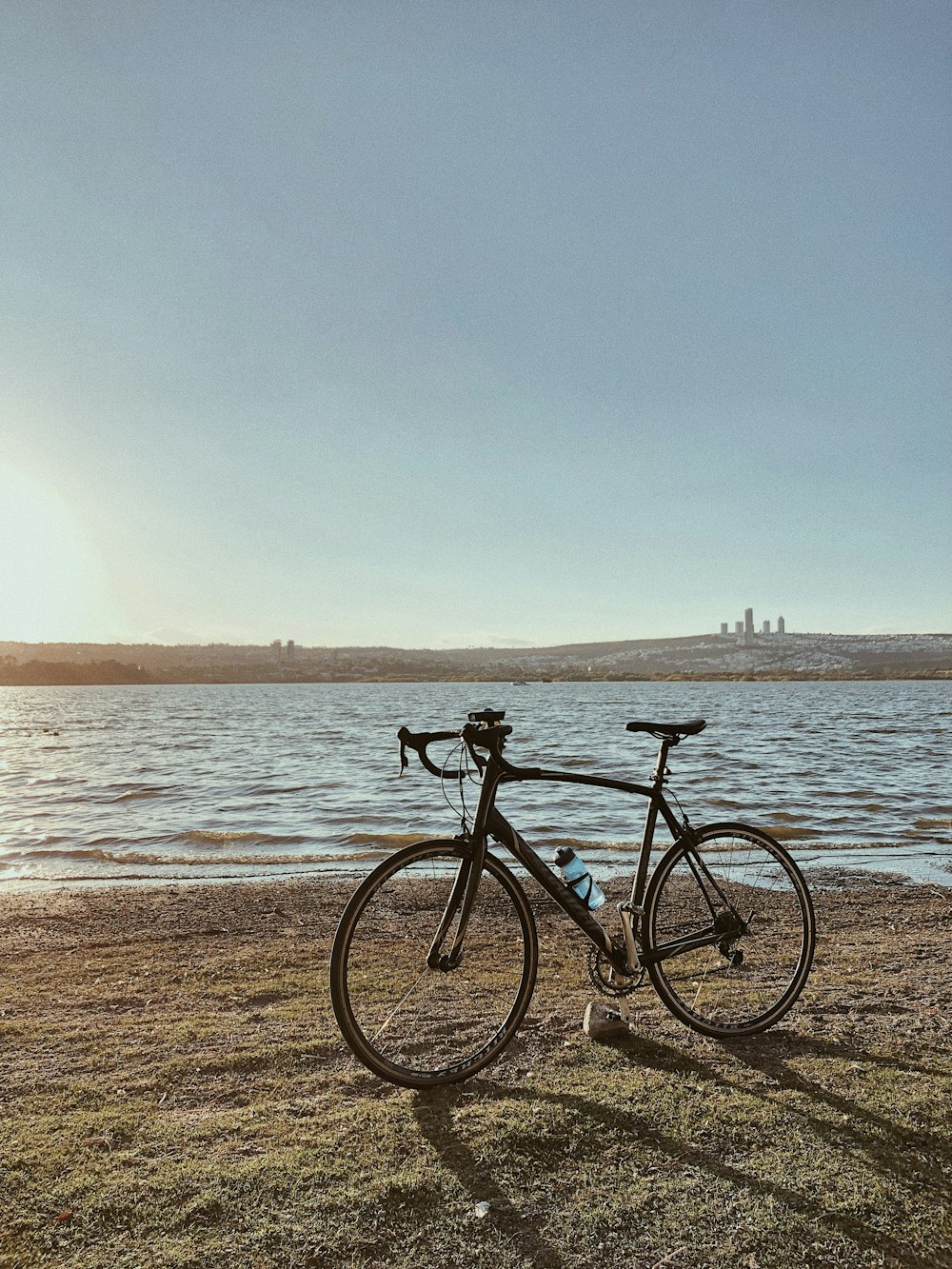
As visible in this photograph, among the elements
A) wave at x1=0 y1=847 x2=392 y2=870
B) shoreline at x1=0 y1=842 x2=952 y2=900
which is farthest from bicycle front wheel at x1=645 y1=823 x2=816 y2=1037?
wave at x1=0 y1=847 x2=392 y2=870

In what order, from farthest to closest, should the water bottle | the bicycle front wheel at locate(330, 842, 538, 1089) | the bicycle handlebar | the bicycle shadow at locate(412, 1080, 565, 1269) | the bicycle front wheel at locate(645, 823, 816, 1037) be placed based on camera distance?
the bicycle front wheel at locate(645, 823, 816, 1037)
the water bottle
the bicycle handlebar
the bicycle front wheel at locate(330, 842, 538, 1089)
the bicycle shadow at locate(412, 1080, 565, 1269)

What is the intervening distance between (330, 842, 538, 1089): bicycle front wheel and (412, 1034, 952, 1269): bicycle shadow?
28 cm

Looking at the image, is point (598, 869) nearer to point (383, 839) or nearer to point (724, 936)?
point (383, 839)

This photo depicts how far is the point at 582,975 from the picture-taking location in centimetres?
632

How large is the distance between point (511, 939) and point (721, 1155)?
2160 mm

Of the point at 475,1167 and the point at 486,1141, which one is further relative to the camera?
the point at 486,1141

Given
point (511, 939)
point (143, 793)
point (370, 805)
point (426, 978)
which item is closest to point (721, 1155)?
point (426, 978)

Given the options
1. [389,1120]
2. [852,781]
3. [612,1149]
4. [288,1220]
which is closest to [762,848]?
[612,1149]

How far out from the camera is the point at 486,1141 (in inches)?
140

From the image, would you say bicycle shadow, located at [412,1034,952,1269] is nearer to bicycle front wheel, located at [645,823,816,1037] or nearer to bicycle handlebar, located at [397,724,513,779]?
bicycle front wheel, located at [645,823,816,1037]

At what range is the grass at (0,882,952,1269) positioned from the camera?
2.92m

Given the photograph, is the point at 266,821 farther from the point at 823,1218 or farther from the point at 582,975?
the point at 823,1218

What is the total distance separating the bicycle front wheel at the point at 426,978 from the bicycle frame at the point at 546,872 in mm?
59

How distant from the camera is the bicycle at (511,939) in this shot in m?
4.25
